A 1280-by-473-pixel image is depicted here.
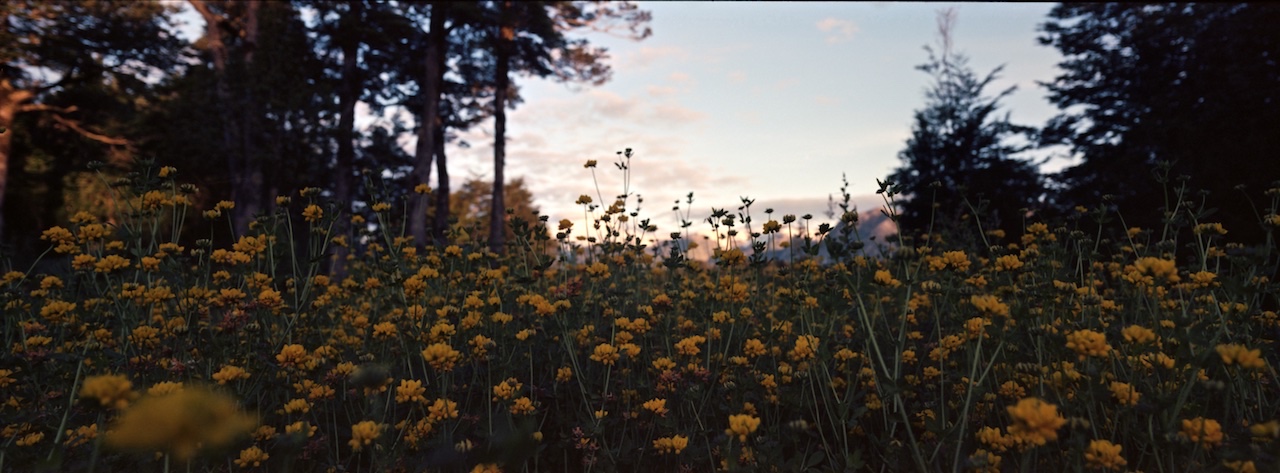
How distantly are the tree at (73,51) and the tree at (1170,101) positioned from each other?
21.9 m

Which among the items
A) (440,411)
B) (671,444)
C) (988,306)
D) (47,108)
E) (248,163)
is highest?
(47,108)

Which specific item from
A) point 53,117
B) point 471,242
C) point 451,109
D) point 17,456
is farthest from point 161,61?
point 17,456

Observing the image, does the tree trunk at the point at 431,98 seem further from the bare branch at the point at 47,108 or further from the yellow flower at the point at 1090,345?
the yellow flower at the point at 1090,345

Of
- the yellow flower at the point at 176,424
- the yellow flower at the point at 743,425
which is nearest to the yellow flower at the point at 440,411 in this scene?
the yellow flower at the point at 743,425

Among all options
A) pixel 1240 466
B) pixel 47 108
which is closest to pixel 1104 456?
pixel 1240 466

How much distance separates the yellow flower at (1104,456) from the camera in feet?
5.57

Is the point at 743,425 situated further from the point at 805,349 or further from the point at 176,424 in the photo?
the point at 176,424

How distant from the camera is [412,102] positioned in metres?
19.3

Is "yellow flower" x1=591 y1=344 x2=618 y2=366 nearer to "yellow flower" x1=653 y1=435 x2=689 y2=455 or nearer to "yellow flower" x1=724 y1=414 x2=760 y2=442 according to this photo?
"yellow flower" x1=653 y1=435 x2=689 y2=455

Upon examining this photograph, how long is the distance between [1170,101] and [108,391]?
19475mm

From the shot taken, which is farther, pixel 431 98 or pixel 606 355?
pixel 431 98

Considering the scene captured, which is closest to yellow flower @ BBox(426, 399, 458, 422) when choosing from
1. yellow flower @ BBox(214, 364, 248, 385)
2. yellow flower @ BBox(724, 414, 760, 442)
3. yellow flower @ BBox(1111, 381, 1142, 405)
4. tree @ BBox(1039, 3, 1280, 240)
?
yellow flower @ BBox(214, 364, 248, 385)

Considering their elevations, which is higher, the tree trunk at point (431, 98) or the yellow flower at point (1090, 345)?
the tree trunk at point (431, 98)

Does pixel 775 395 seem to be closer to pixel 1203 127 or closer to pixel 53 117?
pixel 1203 127
